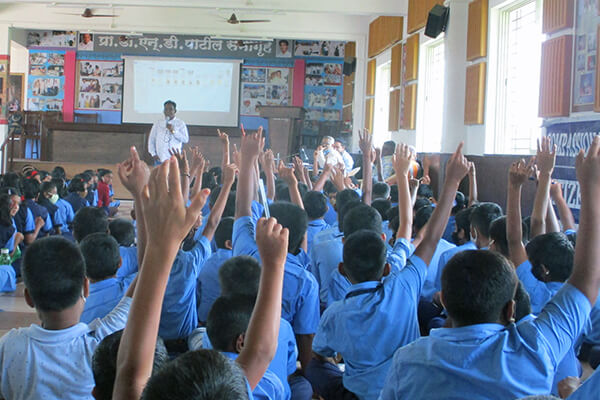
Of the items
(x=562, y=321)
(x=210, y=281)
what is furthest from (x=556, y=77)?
(x=562, y=321)

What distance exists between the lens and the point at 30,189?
5.27m

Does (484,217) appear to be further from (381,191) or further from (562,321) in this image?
(381,191)

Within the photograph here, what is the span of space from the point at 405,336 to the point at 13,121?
12792 millimetres

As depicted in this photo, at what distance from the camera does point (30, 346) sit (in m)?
1.35

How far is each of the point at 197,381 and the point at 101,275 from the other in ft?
4.99

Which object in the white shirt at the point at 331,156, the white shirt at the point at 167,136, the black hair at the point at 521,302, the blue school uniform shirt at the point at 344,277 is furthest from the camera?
the white shirt at the point at 167,136

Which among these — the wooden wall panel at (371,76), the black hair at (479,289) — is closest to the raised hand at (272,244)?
the black hair at (479,289)

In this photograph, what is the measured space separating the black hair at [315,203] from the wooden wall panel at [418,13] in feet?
15.6

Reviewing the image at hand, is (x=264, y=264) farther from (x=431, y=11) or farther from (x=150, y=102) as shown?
(x=150, y=102)

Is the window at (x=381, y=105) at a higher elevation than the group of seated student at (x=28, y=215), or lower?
higher

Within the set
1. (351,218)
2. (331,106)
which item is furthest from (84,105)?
(351,218)

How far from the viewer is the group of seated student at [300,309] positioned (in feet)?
2.87

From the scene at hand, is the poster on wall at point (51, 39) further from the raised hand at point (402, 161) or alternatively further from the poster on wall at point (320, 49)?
the raised hand at point (402, 161)

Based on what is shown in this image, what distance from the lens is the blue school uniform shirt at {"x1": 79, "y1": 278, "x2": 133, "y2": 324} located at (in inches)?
79.6
